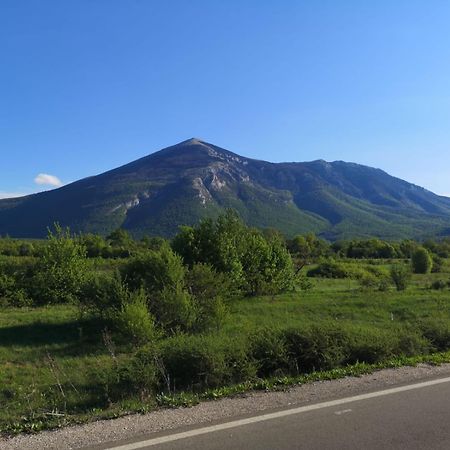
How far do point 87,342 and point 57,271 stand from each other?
1471 centimetres

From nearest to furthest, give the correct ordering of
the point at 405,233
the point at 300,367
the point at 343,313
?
the point at 300,367 → the point at 343,313 → the point at 405,233

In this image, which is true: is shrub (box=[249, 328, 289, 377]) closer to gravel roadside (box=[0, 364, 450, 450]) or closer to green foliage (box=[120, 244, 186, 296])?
gravel roadside (box=[0, 364, 450, 450])

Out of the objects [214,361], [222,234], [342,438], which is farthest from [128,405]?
[222,234]

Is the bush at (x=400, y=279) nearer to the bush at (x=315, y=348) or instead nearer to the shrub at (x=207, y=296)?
the shrub at (x=207, y=296)

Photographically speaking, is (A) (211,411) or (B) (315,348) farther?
(B) (315,348)

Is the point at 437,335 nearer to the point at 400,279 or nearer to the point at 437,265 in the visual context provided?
the point at 400,279

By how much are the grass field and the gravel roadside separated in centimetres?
38

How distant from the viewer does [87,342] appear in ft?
59.2

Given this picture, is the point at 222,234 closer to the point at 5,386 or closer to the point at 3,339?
the point at 3,339

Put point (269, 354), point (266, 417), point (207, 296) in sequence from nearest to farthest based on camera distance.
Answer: point (266, 417) < point (269, 354) < point (207, 296)

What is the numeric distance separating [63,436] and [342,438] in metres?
3.09

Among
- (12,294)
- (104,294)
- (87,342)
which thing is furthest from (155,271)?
(12,294)

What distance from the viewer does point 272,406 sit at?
6555 mm

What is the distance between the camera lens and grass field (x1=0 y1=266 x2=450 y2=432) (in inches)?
282
